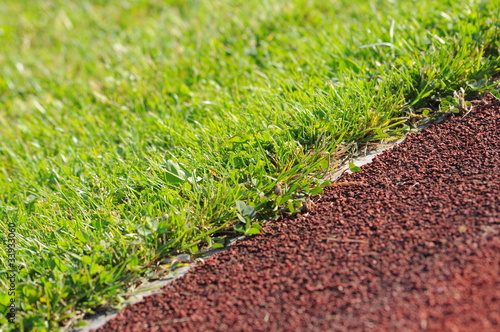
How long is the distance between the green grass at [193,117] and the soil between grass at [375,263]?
23 cm

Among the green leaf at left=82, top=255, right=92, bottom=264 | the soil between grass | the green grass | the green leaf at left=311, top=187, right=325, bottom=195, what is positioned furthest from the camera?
the green leaf at left=311, top=187, right=325, bottom=195

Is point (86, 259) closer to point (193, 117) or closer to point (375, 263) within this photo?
point (375, 263)

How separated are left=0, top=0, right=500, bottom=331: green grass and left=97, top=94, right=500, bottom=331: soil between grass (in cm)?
23

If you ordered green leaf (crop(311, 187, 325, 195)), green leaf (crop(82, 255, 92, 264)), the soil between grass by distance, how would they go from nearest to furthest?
the soil between grass, green leaf (crop(82, 255, 92, 264)), green leaf (crop(311, 187, 325, 195))

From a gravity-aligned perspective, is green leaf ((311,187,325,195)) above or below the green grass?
below

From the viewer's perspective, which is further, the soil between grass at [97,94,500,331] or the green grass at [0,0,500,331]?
the green grass at [0,0,500,331]

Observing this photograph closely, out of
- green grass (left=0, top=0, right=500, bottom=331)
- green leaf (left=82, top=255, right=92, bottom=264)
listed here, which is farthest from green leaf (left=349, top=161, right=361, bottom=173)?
green leaf (left=82, top=255, right=92, bottom=264)

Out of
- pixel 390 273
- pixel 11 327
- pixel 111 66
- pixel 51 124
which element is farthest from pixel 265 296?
pixel 111 66

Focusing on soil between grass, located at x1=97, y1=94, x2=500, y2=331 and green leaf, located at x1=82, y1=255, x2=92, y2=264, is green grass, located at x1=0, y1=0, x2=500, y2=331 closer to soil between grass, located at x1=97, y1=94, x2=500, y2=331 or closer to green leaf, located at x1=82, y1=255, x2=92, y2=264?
green leaf, located at x1=82, y1=255, x2=92, y2=264

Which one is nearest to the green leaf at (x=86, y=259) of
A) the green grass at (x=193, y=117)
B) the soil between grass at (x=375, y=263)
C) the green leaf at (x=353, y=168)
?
the green grass at (x=193, y=117)

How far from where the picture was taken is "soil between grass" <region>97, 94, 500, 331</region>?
1.97 meters

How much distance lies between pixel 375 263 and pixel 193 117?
2.09m

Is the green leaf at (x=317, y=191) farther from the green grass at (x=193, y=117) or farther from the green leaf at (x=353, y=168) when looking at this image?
the green leaf at (x=353, y=168)

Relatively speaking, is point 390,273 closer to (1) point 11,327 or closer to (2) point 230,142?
(2) point 230,142
